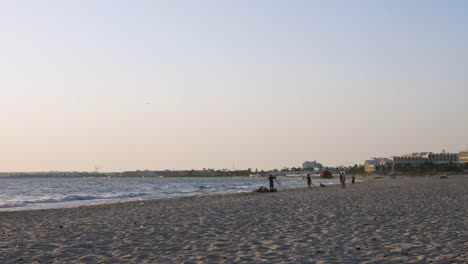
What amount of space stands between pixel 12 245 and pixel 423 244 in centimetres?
1077

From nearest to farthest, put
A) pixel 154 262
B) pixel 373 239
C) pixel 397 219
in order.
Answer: pixel 154 262, pixel 373 239, pixel 397 219

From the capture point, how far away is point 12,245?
47.6 ft

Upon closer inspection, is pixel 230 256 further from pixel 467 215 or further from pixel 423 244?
pixel 467 215

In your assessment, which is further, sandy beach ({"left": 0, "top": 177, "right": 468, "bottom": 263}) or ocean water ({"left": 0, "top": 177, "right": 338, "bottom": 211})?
ocean water ({"left": 0, "top": 177, "right": 338, "bottom": 211})

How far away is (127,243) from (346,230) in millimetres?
6389

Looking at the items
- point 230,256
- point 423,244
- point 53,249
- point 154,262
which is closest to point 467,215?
point 423,244

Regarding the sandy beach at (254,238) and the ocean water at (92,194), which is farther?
the ocean water at (92,194)

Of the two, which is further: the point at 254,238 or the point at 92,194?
the point at 92,194

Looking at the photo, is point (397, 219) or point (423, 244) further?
point (397, 219)

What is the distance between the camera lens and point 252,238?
1469 centimetres

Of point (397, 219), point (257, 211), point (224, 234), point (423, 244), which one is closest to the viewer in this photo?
point (423, 244)

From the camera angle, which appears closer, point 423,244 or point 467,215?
point 423,244

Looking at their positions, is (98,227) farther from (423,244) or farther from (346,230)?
(423,244)

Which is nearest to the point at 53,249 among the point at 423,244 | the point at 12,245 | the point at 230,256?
the point at 12,245
